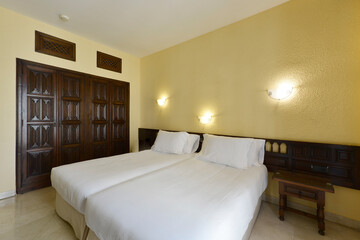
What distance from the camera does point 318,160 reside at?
72.1 inches

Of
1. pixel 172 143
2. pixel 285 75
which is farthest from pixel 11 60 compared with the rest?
pixel 285 75

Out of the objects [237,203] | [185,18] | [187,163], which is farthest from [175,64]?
[237,203]

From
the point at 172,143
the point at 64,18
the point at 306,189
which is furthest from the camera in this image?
the point at 172,143

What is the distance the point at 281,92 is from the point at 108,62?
3506 mm

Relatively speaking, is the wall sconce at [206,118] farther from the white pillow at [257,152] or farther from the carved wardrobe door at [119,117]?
the carved wardrobe door at [119,117]

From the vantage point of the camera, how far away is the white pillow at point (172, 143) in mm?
2684

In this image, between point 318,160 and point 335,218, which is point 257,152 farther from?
point 335,218

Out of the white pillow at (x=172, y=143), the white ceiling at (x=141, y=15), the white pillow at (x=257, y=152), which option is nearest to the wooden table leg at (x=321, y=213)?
the white pillow at (x=257, y=152)

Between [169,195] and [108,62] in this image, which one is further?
[108,62]

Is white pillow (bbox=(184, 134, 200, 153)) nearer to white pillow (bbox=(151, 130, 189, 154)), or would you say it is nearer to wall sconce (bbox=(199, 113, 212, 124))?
white pillow (bbox=(151, 130, 189, 154))

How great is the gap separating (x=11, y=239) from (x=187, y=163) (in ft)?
6.54

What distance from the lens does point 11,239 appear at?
154 centimetres

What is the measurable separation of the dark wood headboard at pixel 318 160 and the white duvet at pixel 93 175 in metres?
1.39

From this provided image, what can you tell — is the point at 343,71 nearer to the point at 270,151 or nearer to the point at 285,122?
the point at 285,122
